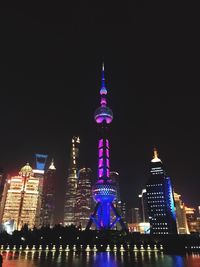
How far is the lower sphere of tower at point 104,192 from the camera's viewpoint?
463 feet

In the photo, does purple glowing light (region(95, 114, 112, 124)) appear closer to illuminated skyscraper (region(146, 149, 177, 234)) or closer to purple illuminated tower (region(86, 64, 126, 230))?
purple illuminated tower (region(86, 64, 126, 230))

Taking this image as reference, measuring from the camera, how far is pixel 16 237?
10212 cm

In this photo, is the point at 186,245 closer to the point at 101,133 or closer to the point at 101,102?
the point at 101,133

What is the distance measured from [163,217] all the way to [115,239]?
303 feet

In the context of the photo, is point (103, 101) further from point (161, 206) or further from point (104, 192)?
point (161, 206)

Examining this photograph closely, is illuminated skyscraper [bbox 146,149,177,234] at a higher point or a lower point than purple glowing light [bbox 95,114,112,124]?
lower

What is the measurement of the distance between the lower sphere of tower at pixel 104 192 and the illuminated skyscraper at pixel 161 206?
57863 millimetres

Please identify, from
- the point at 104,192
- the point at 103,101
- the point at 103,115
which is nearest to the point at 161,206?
the point at 104,192

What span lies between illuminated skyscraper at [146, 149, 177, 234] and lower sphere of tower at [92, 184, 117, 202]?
57.9m

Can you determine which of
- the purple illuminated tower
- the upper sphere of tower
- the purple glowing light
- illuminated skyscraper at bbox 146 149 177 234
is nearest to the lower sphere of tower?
the purple illuminated tower

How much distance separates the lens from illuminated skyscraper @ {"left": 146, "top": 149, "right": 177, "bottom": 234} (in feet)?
591

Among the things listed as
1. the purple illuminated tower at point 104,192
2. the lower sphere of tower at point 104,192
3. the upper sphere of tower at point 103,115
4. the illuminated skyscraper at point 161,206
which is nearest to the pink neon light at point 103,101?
the upper sphere of tower at point 103,115

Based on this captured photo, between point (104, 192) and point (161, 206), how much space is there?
214ft

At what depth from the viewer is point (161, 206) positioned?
18612cm
